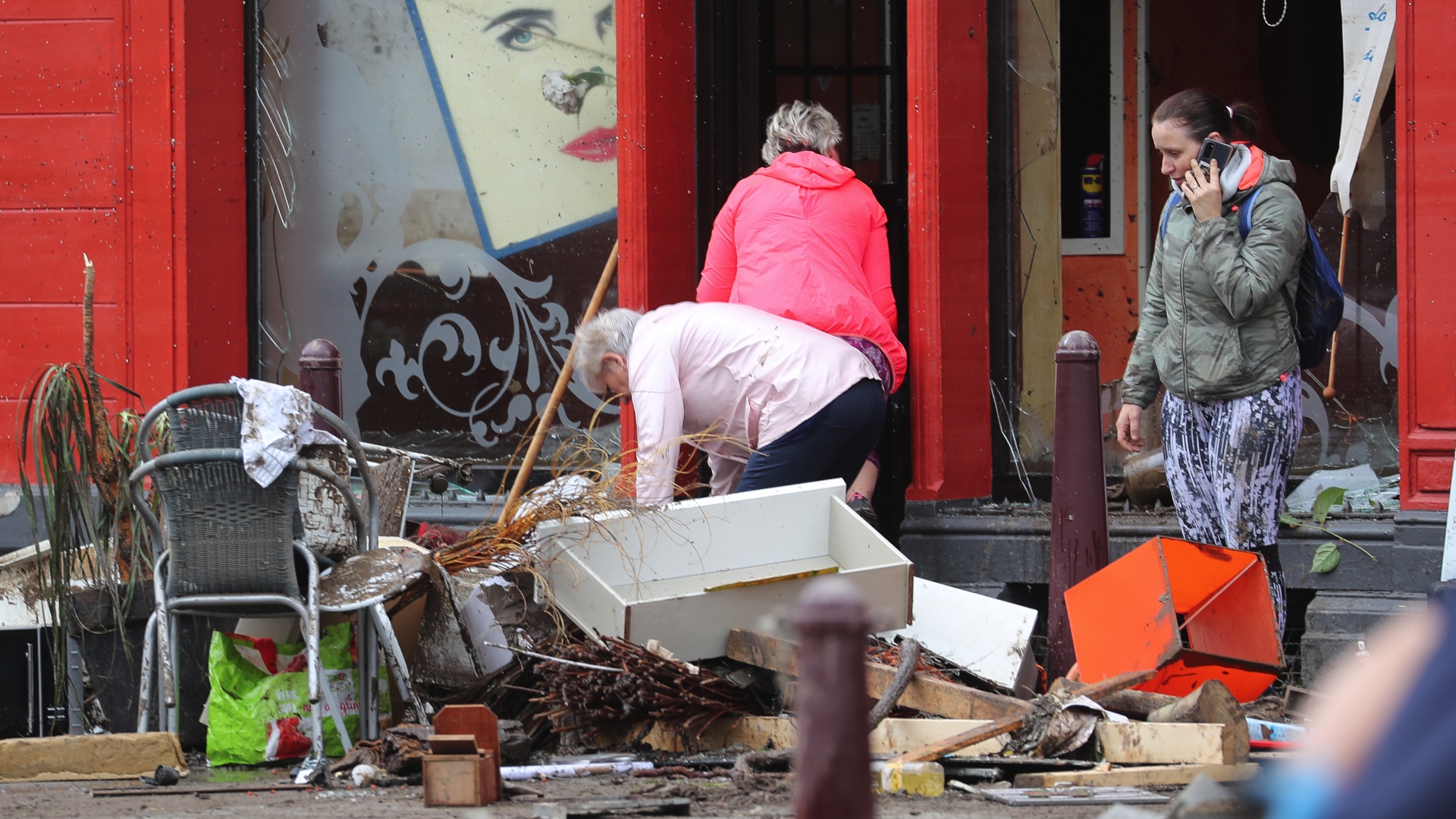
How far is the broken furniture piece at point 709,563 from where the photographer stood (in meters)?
4.56

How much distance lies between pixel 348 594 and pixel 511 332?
3350 millimetres

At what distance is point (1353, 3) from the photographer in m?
6.10

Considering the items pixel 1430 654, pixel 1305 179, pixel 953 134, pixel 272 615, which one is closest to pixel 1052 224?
pixel 953 134

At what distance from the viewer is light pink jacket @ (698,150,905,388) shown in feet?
19.1

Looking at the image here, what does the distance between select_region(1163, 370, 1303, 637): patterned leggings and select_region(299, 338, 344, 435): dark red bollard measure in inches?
123

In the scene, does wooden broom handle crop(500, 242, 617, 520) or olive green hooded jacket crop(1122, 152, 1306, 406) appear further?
wooden broom handle crop(500, 242, 617, 520)

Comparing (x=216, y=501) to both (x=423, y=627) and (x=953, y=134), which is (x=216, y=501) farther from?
(x=953, y=134)

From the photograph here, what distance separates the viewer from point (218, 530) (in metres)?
4.12

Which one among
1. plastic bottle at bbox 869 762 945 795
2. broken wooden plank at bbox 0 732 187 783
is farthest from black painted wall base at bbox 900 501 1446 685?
broken wooden plank at bbox 0 732 187 783

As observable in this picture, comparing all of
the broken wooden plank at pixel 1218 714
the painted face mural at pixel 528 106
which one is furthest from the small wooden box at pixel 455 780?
the painted face mural at pixel 528 106

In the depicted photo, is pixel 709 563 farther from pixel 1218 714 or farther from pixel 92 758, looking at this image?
pixel 92 758

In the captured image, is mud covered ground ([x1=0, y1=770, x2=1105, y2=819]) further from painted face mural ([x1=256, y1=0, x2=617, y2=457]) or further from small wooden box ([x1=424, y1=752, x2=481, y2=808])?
painted face mural ([x1=256, y1=0, x2=617, y2=457])

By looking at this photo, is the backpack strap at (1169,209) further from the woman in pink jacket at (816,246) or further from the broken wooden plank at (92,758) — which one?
the broken wooden plank at (92,758)

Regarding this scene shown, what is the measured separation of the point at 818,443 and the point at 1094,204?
2.93m
